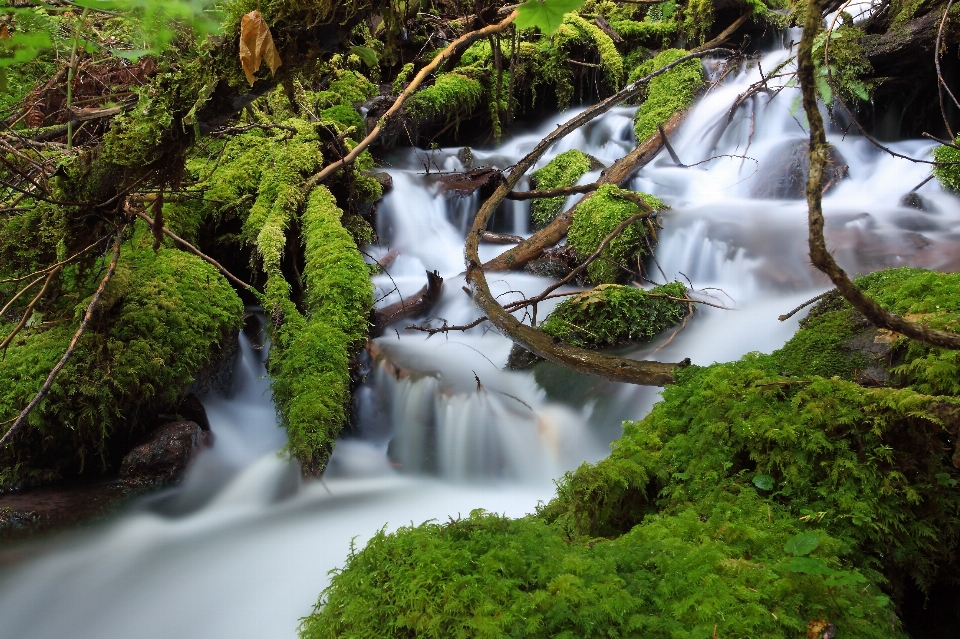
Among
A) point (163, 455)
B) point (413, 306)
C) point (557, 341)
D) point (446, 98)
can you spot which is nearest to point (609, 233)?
point (413, 306)

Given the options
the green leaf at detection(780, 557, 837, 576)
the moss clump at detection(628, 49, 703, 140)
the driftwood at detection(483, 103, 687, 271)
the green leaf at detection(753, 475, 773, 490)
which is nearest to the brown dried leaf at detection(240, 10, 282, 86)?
the green leaf at detection(753, 475, 773, 490)

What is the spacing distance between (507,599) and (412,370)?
11.6ft

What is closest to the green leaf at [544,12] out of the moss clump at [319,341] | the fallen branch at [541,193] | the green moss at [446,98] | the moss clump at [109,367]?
the moss clump at [319,341]

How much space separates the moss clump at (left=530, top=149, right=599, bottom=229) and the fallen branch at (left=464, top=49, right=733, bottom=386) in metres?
2.84

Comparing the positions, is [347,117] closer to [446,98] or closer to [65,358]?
[446,98]

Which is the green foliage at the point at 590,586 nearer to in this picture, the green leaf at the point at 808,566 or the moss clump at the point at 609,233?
the green leaf at the point at 808,566

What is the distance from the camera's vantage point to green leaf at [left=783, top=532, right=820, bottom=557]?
1544 mm

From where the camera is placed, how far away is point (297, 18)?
246 cm

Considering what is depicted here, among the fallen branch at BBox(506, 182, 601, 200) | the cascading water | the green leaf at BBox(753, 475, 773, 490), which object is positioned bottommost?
the cascading water

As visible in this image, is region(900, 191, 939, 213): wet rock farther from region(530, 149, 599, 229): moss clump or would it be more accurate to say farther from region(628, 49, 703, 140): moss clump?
region(530, 149, 599, 229): moss clump

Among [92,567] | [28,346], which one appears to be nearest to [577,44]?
[28,346]

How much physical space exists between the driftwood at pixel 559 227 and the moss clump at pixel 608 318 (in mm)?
1366

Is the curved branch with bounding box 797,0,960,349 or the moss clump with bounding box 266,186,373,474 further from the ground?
the curved branch with bounding box 797,0,960,349

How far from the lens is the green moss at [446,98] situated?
8594mm
